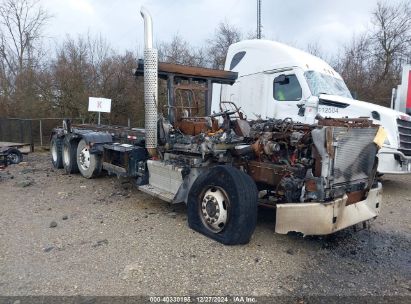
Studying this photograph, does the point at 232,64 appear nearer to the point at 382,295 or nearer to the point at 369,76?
the point at 382,295

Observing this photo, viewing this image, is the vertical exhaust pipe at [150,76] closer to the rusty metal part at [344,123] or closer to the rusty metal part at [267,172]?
the rusty metal part at [267,172]

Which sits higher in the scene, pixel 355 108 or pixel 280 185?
pixel 355 108

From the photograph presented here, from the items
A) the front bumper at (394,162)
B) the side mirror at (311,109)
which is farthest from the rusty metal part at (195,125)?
the front bumper at (394,162)

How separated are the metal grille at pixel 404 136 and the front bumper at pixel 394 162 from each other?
0.19 meters

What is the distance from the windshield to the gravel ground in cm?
280

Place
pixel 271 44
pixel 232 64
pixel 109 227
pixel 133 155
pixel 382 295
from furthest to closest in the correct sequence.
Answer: pixel 232 64 < pixel 271 44 < pixel 133 155 < pixel 109 227 < pixel 382 295

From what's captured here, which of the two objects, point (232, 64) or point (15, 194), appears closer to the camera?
point (15, 194)

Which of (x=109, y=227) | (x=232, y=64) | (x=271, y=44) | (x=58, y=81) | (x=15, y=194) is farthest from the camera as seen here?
(x=58, y=81)

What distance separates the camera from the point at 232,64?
966 centimetres

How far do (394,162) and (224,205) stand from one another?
454 cm

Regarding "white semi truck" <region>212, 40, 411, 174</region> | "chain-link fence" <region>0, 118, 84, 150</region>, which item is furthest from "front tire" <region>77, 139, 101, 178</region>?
"chain-link fence" <region>0, 118, 84, 150</region>

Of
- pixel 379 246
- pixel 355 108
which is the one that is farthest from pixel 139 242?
pixel 355 108

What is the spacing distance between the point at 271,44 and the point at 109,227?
18.8 ft

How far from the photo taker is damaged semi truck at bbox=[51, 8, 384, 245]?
4.24 meters
